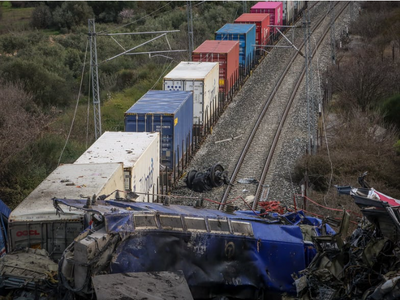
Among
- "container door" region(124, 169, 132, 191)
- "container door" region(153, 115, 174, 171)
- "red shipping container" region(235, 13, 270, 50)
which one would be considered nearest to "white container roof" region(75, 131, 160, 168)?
"container door" region(124, 169, 132, 191)

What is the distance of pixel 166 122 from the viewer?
23.0 metres

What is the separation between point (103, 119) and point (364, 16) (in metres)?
27.8

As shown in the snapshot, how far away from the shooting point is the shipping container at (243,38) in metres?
38.2

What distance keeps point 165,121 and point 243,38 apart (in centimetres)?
1704

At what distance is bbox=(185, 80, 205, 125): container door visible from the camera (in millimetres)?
28125

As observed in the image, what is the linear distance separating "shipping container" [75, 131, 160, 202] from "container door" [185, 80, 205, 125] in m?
6.75

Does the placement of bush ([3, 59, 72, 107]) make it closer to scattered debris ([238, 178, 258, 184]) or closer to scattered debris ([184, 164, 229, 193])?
scattered debris ([184, 164, 229, 193])

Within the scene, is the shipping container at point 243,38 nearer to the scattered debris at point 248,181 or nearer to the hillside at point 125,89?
the hillside at point 125,89

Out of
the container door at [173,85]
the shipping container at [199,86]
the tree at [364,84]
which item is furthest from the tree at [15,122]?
the tree at [364,84]

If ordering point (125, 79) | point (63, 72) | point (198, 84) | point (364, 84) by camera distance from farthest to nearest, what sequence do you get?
point (125, 79), point (63, 72), point (364, 84), point (198, 84)

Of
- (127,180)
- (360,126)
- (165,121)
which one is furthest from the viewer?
(360,126)

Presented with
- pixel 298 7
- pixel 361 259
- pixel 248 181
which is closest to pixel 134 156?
pixel 248 181

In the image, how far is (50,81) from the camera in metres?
39.3

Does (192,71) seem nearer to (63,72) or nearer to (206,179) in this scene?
(206,179)
